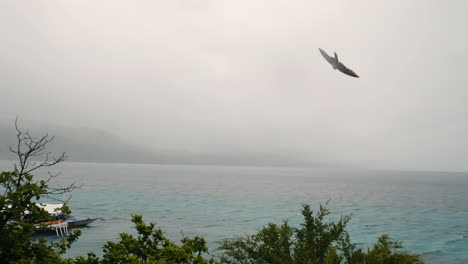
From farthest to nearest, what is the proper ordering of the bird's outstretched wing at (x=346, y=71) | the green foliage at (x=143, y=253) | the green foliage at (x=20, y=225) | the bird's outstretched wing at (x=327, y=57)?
the green foliage at (x=143, y=253), the green foliage at (x=20, y=225), the bird's outstretched wing at (x=327, y=57), the bird's outstretched wing at (x=346, y=71)

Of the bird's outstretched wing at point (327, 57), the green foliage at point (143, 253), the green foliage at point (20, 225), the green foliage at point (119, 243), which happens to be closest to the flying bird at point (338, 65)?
the bird's outstretched wing at point (327, 57)

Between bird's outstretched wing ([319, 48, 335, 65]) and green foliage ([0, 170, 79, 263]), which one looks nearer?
bird's outstretched wing ([319, 48, 335, 65])

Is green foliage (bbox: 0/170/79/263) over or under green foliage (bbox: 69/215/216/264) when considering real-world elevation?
over

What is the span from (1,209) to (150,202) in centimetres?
10185

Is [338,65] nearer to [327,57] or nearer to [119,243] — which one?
[327,57]

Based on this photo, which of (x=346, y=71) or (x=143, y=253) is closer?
(x=346, y=71)

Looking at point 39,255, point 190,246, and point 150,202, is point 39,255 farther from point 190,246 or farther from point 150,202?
point 150,202

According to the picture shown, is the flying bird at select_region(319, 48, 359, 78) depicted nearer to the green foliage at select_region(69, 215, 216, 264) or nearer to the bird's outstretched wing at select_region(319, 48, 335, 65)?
the bird's outstretched wing at select_region(319, 48, 335, 65)

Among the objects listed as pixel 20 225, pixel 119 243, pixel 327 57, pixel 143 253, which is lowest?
pixel 143 253

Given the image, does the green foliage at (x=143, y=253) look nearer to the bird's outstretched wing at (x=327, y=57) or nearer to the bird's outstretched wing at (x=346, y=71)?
the bird's outstretched wing at (x=327, y=57)

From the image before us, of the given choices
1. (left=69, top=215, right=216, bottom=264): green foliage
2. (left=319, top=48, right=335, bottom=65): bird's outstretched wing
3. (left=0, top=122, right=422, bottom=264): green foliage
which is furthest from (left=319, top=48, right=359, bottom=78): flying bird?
(left=69, top=215, right=216, bottom=264): green foliage

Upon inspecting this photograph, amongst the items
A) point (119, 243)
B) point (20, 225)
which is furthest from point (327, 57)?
point (119, 243)

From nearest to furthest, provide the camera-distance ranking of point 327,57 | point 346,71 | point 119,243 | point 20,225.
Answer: point 346,71
point 327,57
point 20,225
point 119,243

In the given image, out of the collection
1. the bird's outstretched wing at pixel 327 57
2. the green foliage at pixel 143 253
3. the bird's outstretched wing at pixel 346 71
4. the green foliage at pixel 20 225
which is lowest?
the green foliage at pixel 143 253
